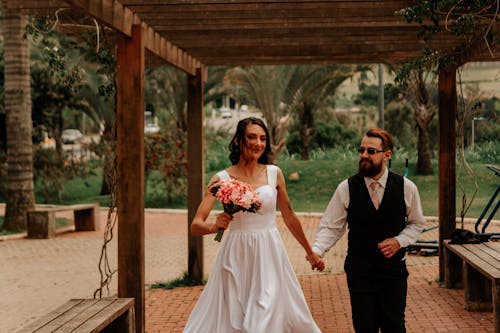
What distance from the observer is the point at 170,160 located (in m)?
24.3

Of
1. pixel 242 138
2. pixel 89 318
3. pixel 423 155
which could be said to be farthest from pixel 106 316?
pixel 423 155

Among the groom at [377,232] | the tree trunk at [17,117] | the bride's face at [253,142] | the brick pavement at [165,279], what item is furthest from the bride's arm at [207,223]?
the tree trunk at [17,117]

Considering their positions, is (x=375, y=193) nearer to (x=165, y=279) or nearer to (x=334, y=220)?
(x=334, y=220)

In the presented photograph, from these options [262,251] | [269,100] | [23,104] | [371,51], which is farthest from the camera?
[269,100]

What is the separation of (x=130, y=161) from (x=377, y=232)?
2.87 m

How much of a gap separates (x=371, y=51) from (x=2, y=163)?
17.1m

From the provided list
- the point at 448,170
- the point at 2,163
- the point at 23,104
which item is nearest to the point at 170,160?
the point at 2,163

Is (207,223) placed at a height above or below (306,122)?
below

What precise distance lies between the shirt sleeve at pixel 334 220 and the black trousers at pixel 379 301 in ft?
1.10

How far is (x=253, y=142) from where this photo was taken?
5488 millimetres

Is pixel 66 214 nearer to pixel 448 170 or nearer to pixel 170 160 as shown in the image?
pixel 170 160

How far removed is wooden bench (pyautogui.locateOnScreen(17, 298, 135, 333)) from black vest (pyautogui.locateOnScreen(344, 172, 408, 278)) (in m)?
1.88

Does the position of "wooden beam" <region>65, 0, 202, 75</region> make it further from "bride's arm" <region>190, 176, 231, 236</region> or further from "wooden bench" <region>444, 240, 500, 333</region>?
"wooden bench" <region>444, 240, 500, 333</region>

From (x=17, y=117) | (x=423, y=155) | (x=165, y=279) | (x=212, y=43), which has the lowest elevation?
(x=165, y=279)
